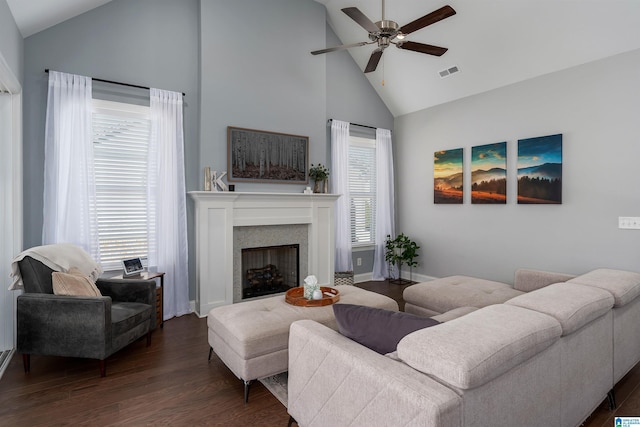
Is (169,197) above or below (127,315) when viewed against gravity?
above

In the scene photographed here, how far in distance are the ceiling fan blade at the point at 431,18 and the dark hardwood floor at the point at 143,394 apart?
3123mm

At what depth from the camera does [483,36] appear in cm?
425

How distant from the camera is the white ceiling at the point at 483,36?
11.1 ft

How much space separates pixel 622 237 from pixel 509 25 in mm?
2659

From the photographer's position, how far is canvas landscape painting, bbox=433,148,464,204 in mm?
5215

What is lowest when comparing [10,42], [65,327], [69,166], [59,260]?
[65,327]

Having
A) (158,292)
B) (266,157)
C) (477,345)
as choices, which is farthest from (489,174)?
(158,292)

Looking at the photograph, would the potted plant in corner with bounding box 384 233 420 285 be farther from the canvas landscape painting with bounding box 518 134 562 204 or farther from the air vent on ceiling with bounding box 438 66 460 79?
the air vent on ceiling with bounding box 438 66 460 79

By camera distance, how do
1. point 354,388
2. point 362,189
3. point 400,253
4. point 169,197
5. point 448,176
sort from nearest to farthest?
point 354,388
point 169,197
point 448,176
point 362,189
point 400,253

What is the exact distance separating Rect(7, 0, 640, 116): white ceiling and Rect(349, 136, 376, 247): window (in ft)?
3.54

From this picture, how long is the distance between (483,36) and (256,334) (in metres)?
4.33

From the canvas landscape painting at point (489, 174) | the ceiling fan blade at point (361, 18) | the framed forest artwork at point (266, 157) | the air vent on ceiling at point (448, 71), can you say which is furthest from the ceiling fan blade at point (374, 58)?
the canvas landscape painting at point (489, 174)

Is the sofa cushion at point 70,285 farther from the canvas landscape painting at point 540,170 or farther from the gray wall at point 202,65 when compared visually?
the canvas landscape painting at point 540,170

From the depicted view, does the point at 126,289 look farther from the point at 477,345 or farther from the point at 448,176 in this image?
the point at 448,176
